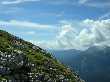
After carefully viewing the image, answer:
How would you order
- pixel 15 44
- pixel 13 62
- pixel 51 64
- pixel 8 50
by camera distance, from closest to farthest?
1. pixel 13 62
2. pixel 8 50
3. pixel 51 64
4. pixel 15 44

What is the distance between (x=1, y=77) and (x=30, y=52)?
121ft

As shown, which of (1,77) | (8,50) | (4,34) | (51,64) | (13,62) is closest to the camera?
(1,77)

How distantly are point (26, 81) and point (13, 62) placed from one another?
20.9 feet

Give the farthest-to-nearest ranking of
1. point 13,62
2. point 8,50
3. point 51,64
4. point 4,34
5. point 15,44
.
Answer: point 4,34, point 15,44, point 51,64, point 8,50, point 13,62

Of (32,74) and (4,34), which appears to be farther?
(4,34)

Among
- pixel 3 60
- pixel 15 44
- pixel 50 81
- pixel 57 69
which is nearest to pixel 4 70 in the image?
pixel 3 60

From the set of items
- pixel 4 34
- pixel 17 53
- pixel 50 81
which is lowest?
pixel 50 81

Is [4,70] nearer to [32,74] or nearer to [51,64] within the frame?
[32,74]

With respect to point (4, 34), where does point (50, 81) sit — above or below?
below

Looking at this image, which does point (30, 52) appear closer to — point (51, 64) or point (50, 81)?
point (51, 64)

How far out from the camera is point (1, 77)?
94188 mm

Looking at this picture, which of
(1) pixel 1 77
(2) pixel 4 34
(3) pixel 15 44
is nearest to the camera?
(1) pixel 1 77

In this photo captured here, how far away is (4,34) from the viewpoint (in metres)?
150

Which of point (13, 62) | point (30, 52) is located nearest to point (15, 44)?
point (30, 52)
